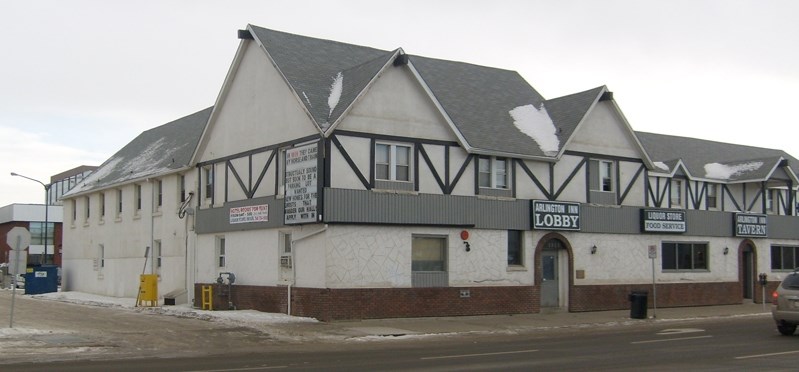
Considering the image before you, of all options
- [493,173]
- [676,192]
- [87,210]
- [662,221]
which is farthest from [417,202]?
[87,210]

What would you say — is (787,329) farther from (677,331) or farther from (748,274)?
(748,274)

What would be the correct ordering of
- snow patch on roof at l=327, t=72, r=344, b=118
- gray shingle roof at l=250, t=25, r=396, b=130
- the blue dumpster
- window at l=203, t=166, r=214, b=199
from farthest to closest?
the blue dumpster, window at l=203, t=166, r=214, b=199, snow patch on roof at l=327, t=72, r=344, b=118, gray shingle roof at l=250, t=25, r=396, b=130

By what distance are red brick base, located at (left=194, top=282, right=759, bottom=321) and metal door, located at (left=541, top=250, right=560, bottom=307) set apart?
617 mm

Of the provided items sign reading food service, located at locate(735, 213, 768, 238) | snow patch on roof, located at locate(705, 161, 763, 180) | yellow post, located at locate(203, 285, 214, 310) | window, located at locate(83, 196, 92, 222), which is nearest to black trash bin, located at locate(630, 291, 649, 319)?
sign reading food service, located at locate(735, 213, 768, 238)

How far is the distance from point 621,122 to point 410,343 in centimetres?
1651

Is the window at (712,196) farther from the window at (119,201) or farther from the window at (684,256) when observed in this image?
the window at (119,201)

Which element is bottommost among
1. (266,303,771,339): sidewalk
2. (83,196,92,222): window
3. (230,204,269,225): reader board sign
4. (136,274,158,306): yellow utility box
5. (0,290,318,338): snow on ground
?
(266,303,771,339): sidewalk

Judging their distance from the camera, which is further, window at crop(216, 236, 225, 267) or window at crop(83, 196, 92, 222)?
window at crop(83, 196, 92, 222)

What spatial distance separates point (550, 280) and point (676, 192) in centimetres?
1140

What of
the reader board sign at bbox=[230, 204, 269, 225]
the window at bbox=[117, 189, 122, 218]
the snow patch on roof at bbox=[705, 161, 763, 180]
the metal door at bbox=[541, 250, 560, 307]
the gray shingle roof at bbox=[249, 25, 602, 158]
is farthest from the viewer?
the window at bbox=[117, 189, 122, 218]

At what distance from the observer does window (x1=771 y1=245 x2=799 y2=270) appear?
41094 millimetres

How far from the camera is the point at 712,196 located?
138 feet

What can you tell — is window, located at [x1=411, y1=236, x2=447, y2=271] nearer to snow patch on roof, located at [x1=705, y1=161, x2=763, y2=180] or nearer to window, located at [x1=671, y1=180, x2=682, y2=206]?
window, located at [x1=671, y1=180, x2=682, y2=206]

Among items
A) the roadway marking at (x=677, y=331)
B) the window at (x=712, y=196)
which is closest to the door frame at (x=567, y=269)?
the roadway marking at (x=677, y=331)
